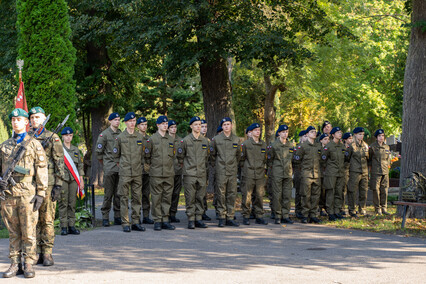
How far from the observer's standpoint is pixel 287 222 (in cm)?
1210

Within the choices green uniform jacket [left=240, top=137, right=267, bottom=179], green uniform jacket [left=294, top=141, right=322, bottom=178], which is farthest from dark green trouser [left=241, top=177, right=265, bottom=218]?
green uniform jacket [left=294, top=141, right=322, bottom=178]

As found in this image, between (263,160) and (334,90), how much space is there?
2024 cm

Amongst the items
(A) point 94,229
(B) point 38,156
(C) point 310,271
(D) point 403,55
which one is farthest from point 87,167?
(D) point 403,55

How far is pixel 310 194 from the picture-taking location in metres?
12.5

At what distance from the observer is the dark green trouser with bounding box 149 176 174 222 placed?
36.2 ft

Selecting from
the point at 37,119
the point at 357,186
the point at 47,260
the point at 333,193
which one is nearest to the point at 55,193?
the point at 47,260

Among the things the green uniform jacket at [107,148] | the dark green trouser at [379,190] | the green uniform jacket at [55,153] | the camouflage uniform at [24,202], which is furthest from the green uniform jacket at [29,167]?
the dark green trouser at [379,190]

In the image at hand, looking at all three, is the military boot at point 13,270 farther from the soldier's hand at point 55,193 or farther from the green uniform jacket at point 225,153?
the green uniform jacket at point 225,153

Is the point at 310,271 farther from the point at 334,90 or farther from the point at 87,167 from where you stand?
the point at 334,90

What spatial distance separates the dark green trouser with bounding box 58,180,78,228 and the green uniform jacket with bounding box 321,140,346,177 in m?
5.71

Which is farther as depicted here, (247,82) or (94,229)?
(247,82)

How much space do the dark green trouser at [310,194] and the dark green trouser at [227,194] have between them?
1781 mm

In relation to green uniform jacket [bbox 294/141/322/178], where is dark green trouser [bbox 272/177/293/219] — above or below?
below

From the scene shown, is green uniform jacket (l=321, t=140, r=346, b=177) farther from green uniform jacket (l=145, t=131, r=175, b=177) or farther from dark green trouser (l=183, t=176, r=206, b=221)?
green uniform jacket (l=145, t=131, r=175, b=177)
